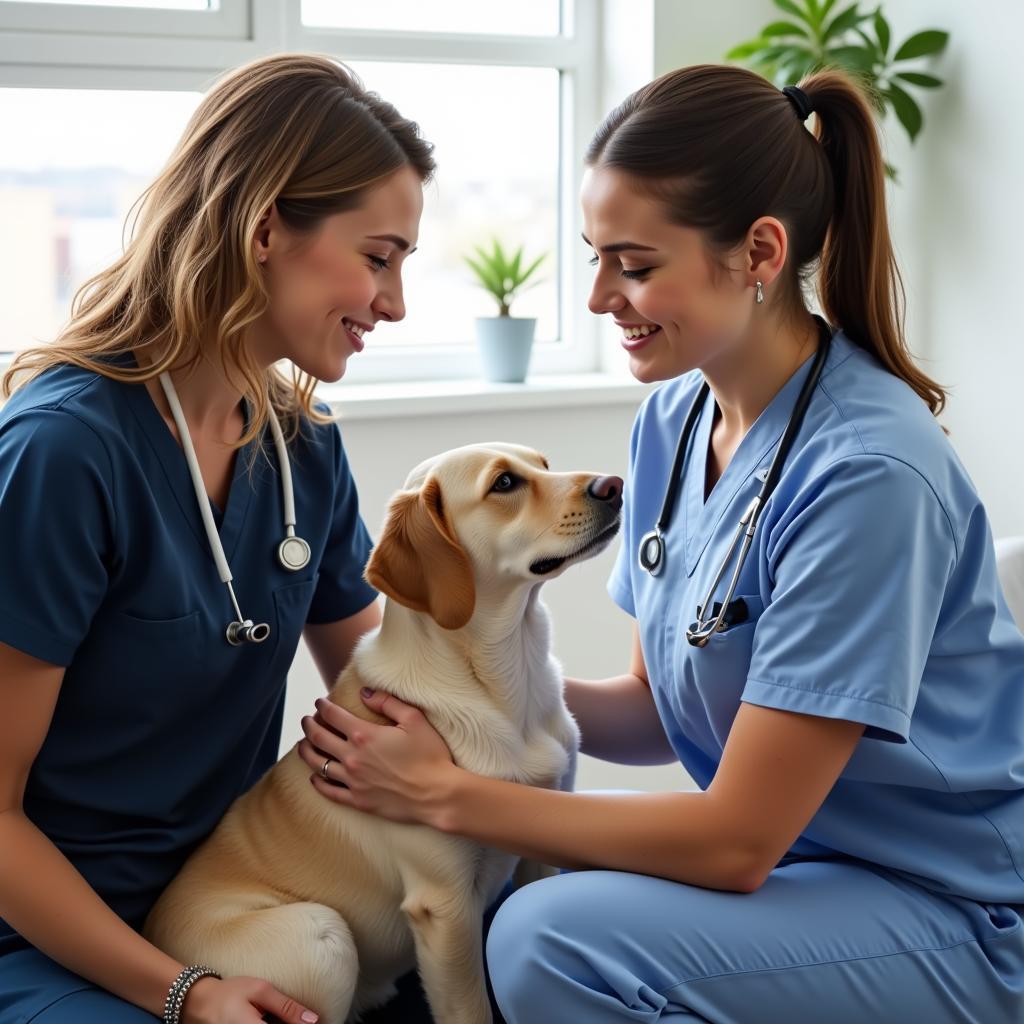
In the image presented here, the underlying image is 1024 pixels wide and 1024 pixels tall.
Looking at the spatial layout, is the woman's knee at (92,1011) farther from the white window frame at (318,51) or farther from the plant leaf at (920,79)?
the plant leaf at (920,79)

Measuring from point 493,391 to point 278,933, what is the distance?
1.46 metres

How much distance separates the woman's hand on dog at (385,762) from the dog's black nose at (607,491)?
0.33 m

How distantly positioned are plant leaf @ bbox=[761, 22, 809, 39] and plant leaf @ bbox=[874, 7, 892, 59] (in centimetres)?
15

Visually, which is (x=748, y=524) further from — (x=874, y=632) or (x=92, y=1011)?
(x=92, y=1011)

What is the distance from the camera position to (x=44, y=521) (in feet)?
4.19

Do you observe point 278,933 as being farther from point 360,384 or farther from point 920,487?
point 360,384

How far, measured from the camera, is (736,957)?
1.28 m

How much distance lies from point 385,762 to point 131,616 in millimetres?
328

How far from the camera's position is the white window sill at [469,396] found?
2.48 m

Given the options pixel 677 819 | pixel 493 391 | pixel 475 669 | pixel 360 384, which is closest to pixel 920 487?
pixel 677 819

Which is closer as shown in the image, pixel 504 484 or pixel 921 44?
pixel 504 484

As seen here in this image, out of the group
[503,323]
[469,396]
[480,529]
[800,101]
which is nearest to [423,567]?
[480,529]

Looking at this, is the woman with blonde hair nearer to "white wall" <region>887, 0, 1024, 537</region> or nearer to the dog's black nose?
the dog's black nose

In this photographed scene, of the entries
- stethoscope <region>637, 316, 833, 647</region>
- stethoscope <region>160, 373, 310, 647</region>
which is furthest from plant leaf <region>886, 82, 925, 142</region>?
stethoscope <region>160, 373, 310, 647</region>
